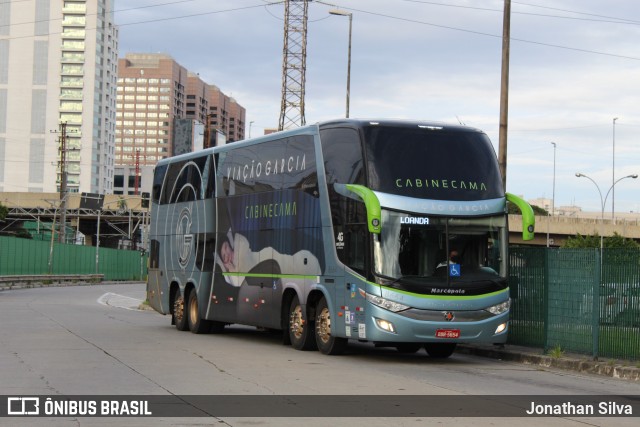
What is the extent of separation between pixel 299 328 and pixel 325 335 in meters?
0.99

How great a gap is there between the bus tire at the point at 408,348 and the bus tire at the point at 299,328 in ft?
5.46

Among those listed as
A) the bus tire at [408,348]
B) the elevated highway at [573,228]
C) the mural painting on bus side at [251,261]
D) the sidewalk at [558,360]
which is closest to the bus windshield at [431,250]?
the sidewalk at [558,360]

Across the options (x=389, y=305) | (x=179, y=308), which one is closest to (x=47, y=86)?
(x=179, y=308)

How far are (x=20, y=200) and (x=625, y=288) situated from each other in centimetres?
11907

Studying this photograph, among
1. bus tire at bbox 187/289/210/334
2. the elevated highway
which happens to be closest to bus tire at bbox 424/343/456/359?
bus tire at bbox 187/289/210/334

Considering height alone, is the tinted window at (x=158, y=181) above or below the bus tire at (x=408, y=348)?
above

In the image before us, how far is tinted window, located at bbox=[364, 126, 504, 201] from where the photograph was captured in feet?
57.6

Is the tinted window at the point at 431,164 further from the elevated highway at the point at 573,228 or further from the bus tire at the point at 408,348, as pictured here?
the elevated highway at the point at 573,228

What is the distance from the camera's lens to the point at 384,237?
17266mm

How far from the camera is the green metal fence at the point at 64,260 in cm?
7056

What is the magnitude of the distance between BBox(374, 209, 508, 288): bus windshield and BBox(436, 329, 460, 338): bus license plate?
0.78 metres

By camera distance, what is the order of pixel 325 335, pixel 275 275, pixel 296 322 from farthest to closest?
pixel 275 275 → pixel 296 322 → pixel 325 335

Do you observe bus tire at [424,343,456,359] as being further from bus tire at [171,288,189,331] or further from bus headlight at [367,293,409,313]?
bus tire at [171,288,189,331]

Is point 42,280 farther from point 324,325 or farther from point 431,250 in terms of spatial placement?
point 431,250
